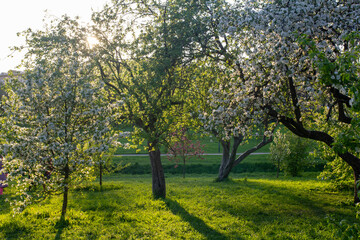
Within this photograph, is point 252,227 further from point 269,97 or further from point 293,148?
point 293,148

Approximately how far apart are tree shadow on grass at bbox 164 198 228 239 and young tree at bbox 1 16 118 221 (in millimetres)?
4603

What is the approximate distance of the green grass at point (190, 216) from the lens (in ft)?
35.0

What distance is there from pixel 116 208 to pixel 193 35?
9.07 meters

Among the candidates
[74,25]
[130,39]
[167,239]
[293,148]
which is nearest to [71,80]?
[74,25]

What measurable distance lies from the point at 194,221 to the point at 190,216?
2.25 ft

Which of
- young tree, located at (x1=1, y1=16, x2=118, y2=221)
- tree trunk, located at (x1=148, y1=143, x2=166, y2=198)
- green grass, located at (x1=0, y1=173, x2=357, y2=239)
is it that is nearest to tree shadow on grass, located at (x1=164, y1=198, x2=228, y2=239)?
green grass, located at (x1=0, y1=173, x2=357, y2=239)

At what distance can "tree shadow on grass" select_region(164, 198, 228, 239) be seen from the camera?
418 inches

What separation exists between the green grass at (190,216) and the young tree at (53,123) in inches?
67.9

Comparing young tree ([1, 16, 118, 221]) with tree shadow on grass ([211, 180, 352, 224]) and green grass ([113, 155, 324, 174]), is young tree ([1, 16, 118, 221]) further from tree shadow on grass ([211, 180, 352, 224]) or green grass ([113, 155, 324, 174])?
green grass ([113, 155, 324, 174])

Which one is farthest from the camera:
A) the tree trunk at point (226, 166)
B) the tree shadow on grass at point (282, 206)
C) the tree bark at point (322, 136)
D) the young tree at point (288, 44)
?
the tree trunk at point (226, 166)

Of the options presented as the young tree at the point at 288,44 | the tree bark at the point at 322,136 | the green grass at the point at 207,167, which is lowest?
the green grass at the point at 207,167

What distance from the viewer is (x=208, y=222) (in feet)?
39.7

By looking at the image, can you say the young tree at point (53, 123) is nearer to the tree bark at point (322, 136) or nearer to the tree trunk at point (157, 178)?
the tree trunk at point (157, 178)

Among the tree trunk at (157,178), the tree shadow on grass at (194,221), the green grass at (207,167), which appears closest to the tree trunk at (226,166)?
the tree trunk at (157,178)
